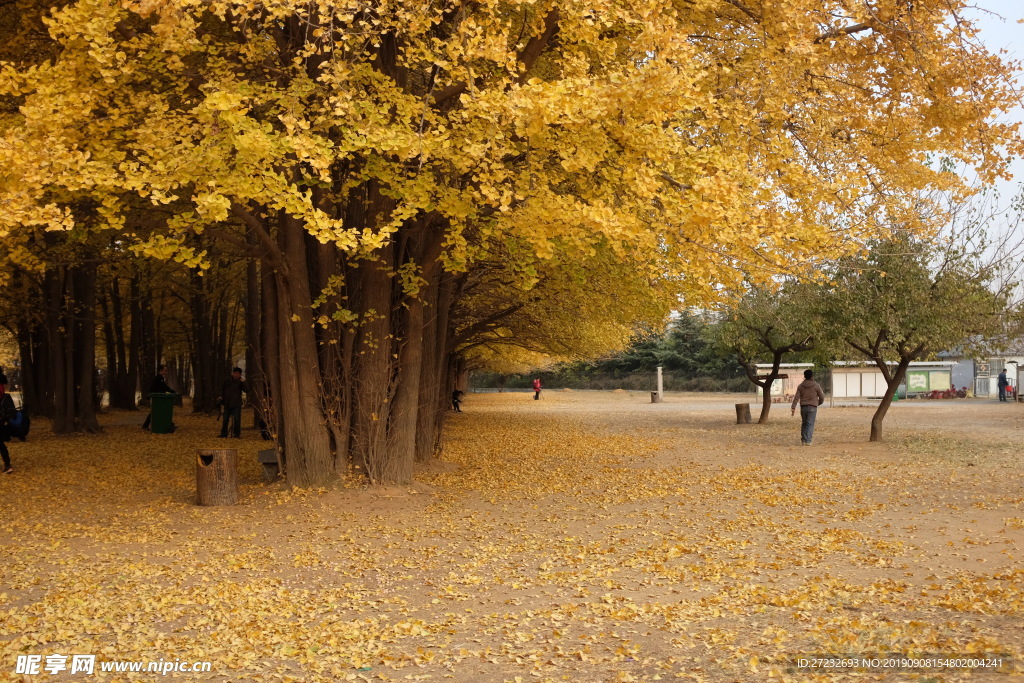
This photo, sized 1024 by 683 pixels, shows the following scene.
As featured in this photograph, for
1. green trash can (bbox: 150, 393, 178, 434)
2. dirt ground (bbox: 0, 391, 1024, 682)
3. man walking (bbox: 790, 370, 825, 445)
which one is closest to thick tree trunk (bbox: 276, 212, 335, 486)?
dirt ground (bbox: 0, 391, 1024, 682)

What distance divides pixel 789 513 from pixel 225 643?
6935 millimetres

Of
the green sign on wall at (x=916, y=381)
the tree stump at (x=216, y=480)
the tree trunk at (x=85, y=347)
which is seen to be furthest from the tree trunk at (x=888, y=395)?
the green sign on wall at (x=916, y=381)

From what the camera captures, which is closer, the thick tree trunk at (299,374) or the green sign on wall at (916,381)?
the thick tree trunk at (299,374)

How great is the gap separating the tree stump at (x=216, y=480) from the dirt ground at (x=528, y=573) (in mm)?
263

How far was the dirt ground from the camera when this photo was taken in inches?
213

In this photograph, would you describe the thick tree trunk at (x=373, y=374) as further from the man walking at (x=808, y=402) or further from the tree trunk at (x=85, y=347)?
the tree trunk at (x=85, y=347)

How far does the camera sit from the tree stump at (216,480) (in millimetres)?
11109

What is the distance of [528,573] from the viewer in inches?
304

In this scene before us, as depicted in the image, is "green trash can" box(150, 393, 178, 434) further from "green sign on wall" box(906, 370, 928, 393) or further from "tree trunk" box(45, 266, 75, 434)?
"green sign on wall" box(906, 370, 928, 393)

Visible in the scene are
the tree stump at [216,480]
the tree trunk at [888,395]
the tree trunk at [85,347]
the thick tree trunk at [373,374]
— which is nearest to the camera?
the tree stump at [216,480]

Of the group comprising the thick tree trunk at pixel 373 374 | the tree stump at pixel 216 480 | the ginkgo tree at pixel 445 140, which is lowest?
the tree stump at pixel 216 480

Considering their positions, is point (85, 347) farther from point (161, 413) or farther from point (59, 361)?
point (161, 413)

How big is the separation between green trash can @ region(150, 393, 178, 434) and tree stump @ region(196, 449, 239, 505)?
39.3 ft

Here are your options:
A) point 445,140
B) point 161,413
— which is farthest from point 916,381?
point 445,140
